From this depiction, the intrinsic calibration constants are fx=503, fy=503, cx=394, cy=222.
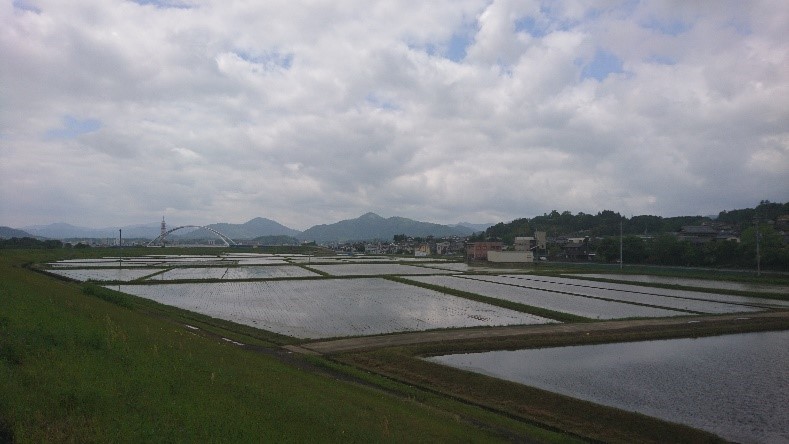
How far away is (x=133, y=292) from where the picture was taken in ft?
111

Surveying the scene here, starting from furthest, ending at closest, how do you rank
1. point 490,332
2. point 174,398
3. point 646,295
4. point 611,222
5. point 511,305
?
1. point 611,222
2. point 646,295
3. point 511,305
4. point 490,332
5. point 174,398

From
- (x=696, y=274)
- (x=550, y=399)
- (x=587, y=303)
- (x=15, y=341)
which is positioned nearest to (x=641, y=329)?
(x=587, y=303)

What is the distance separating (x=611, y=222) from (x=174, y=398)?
13987 centimetres

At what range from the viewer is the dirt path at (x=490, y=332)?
17.8m

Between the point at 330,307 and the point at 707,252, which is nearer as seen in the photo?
the point at 330,307

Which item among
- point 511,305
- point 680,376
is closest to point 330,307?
point 511,305

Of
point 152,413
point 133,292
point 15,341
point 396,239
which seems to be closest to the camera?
point 152,413

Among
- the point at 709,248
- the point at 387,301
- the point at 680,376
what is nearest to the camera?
the point at 680,376

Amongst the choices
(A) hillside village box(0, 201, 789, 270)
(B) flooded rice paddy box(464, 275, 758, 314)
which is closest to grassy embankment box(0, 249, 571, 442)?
(B) flooded rice paddy box(464, 275, 758, 314)

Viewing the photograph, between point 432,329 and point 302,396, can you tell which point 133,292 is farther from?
point 302,396

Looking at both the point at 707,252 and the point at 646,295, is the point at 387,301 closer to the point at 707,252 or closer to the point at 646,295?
the point at 646,295

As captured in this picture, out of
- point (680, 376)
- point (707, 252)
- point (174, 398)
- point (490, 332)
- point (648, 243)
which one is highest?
point (648, 243)

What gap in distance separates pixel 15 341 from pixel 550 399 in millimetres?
10533

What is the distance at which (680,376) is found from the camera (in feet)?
47.4
